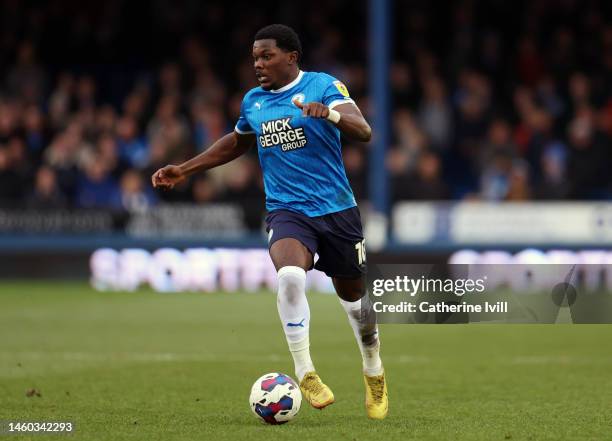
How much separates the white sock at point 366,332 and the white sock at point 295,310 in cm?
35

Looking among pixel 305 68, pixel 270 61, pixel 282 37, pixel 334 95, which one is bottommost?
pixel 305 68

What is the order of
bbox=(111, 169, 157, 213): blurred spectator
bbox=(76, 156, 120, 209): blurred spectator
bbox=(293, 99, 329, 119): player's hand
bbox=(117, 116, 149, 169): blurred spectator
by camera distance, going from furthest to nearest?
bbox=(117, 116, 149, 169): blurred spectator, bbox=(76, 156, 120, 209): blurred spectator, bbox=(111, 169, 157, 213): blurred spectator, bbox=(293, 99, 329, 119): player's hand

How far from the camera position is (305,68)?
66.3 ft

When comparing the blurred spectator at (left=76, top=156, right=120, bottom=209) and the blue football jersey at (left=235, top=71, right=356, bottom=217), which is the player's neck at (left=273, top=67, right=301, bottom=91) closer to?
the blue football jersey at (left=235, top=71, right=356, bottom=217)

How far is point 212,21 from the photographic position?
21.7 metres

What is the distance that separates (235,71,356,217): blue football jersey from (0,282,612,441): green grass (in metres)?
1.14

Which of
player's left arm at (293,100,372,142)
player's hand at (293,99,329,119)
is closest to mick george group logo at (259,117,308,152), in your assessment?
player's left arm at (293,100,372,142)

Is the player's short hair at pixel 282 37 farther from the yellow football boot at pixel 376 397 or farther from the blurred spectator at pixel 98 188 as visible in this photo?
the blurred spectator at pixel 98 188

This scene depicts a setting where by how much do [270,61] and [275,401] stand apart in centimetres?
176

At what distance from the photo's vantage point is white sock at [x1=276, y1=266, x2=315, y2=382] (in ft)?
22.2

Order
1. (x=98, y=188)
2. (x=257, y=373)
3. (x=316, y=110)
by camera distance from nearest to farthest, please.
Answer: (x=316, y=110) < (x=257, y=373) < (x=98, y=188)

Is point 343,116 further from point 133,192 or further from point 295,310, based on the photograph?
point 133,192

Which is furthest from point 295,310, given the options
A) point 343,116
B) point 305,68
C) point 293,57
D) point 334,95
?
point 305,68

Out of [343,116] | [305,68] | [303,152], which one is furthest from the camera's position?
[305,68]
